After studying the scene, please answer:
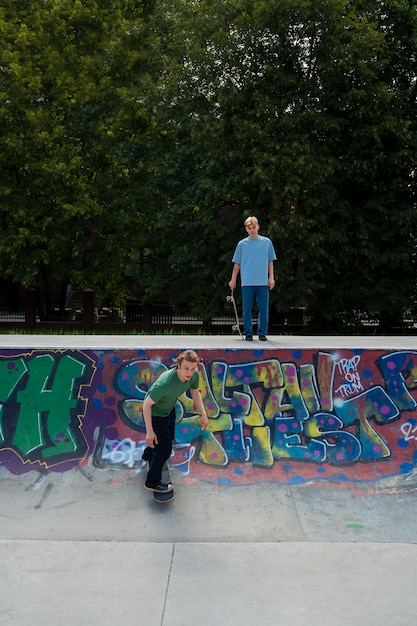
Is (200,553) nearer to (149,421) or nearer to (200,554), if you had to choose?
(200,554)

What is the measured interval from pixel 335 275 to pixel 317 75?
6.63 metres

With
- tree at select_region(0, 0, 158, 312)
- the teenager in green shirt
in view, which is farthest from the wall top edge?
tree at select_region(0, 0, 158, 312)

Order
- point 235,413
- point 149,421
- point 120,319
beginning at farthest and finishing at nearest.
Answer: point 120,319 < point 235,413 < point 149,421

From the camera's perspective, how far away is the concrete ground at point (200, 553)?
152 inches

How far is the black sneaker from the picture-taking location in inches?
220

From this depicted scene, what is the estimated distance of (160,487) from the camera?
560cm

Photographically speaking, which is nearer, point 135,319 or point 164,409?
point 164,409

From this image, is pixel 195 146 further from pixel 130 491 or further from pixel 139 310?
pixel 130 491

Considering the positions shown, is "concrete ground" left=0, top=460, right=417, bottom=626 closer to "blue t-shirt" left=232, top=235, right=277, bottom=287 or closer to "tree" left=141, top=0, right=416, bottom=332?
"blue t-shirt" left=232, top=235, right=277, bottom=287

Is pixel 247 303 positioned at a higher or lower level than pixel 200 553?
higher

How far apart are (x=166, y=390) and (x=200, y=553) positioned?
1.33 meters

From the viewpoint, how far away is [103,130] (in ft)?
74.3

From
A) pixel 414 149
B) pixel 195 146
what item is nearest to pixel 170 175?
pixel 195 146

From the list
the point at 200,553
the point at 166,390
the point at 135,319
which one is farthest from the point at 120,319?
the point at 200,553
